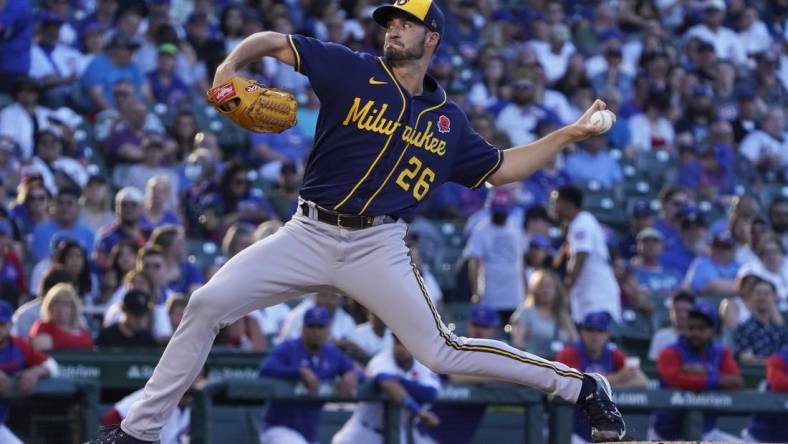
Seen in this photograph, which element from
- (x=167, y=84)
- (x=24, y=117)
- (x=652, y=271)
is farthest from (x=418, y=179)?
(x=167, y=84)

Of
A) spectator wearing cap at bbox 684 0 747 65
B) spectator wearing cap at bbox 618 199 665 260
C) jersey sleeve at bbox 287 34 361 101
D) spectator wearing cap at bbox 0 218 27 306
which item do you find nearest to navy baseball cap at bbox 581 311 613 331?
spectator wearing cap at bbox 618 199 665 260

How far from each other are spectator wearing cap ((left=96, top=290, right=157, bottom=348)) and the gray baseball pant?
11.2 feet

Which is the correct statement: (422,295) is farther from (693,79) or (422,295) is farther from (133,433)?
(693,79)

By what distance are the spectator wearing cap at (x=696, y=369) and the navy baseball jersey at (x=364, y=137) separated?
3.61m

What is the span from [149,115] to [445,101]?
20.8 feet

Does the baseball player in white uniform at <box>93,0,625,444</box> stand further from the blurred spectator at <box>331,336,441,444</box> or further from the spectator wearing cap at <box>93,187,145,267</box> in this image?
the spectator wearing cap at <box>93,187,145,267</box>

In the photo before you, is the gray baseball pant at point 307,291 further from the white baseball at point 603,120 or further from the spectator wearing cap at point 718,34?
the spectator wearing cap at point 718,34

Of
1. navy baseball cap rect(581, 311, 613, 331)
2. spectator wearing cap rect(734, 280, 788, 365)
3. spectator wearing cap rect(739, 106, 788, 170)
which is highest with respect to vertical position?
navy baseball cap rect(581, 311, 613, 331)

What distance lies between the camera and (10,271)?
956 centimetres

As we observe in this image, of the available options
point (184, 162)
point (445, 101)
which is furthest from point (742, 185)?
point (445, 101)

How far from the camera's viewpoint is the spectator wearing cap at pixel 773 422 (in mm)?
8992

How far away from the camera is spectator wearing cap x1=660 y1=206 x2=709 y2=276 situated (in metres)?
12.5

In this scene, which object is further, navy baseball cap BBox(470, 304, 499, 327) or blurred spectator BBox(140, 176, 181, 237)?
blurred spectator BBox(140, 176, 181, 237)

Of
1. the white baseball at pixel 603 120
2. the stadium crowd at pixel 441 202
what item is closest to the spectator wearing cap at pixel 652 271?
the stadium crowd at pixel 441 202
